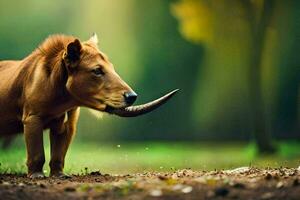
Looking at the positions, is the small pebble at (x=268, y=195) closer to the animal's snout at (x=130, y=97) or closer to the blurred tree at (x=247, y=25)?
the animal's snout at (x=130, y=97)

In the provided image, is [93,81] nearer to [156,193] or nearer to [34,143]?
[34,143]

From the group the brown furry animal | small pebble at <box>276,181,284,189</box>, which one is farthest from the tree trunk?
small pebble at <box>276,181,284,189</box>

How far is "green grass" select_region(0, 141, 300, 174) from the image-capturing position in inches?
417

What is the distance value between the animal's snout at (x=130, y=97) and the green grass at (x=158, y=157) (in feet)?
8.18

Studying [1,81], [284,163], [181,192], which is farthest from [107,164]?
[181,192]

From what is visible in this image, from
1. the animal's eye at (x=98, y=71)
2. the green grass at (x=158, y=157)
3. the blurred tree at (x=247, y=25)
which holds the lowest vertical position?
the green grass at (x=158, y=157)

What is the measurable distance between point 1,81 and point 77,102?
93 centimetres

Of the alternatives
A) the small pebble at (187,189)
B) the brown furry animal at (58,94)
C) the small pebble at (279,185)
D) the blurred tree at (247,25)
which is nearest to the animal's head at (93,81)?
the brown furry animal at (58,94)

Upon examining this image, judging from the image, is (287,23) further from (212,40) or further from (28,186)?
(28,186)

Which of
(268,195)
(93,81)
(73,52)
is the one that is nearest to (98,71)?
(93,81)

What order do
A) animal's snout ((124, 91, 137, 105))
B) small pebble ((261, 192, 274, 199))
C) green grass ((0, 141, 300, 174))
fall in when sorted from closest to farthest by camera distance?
1. small pebble ((261, 192, 274, 199))
2. animal's snout ((124, 91, 137, 105))
3. green grass ((0, 141, 300, 174))

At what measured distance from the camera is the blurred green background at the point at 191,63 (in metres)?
13.5

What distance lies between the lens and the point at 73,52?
7367 millimetres

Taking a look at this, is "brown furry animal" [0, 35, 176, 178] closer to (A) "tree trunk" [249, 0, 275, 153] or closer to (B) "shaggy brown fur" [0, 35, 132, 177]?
(B) "shaggy brown fur" [0, 35, 132, 177]
